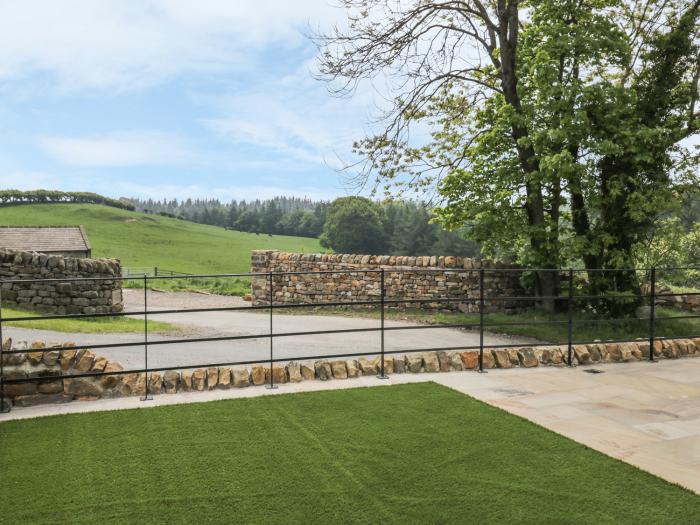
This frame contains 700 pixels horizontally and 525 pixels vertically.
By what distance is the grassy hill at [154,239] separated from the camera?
4603 centimetres

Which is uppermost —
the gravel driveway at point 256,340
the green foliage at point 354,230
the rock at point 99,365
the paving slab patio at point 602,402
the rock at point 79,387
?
the green foliage at point 354,230

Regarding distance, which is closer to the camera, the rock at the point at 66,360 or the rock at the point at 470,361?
the rock at the point at 66,360

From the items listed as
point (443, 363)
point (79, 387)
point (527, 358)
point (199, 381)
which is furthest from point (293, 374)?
point (527, 358)

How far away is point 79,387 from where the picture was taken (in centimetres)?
507

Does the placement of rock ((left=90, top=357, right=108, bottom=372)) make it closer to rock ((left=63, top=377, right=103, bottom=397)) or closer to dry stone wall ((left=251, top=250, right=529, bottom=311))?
rock ((left=63, top=377, right=103, bottom=397))

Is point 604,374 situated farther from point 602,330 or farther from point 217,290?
point 217,290

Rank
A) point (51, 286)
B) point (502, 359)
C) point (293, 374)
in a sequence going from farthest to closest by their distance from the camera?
1. point (51, 286)
2. point (502, 359)
3. point (293, 374)

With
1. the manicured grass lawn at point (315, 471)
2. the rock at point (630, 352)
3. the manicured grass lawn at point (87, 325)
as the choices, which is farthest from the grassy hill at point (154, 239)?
the manicured grass lawn at point (315, 471)

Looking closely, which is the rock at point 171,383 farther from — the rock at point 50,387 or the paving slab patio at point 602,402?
the rock at point 50,387

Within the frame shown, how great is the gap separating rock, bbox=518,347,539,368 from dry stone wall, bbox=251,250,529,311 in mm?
5265

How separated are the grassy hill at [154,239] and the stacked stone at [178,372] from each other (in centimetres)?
3804

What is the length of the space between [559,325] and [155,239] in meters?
48.3

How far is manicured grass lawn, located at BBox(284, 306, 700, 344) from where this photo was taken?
36.9 ft

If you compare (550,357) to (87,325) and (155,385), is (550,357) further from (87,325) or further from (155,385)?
(87,325)
